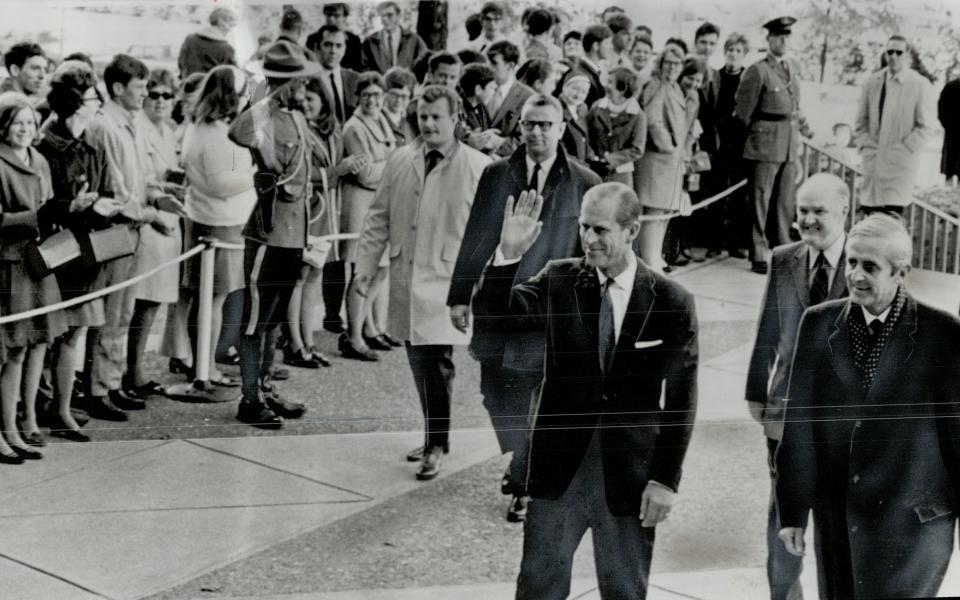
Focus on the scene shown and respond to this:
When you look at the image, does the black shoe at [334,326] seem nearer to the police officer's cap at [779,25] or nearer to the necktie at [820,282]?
the necktie at [820,282]

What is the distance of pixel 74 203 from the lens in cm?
349

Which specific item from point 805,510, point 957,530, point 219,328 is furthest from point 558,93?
point 957,530

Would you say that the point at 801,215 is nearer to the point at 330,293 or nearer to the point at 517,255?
the point at 517,255

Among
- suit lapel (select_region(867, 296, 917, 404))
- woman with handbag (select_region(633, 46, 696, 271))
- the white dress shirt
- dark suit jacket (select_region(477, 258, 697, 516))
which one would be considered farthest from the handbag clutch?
suit lapel (select_region(867, 296, 917, 404))

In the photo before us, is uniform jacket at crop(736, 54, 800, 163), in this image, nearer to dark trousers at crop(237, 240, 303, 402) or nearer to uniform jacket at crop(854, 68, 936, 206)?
uniform jacket at crop(854, 68, 936, 206)

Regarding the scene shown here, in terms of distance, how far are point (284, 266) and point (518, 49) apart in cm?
81

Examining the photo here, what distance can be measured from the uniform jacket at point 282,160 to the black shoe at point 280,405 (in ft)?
1.21

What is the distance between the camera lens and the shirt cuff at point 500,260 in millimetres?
3650

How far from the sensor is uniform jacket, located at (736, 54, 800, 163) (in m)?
3.75

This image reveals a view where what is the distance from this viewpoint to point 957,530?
3.84 meters

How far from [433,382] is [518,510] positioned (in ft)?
1.37

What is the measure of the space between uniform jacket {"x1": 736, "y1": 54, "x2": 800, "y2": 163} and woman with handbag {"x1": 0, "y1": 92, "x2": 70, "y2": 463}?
5.65 ft

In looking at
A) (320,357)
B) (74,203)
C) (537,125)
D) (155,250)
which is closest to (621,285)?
(537,125)

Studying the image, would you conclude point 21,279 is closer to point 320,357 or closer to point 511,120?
point 320,357
